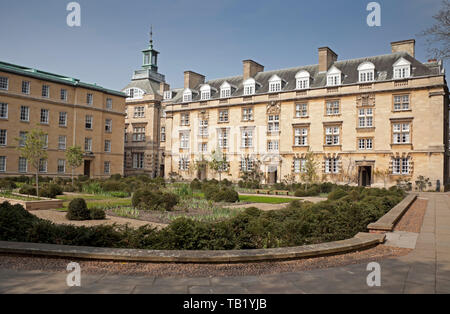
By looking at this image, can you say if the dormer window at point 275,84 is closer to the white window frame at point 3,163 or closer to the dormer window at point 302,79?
the dormer window at point 302,79

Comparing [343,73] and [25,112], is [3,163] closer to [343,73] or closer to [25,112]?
[25,112]

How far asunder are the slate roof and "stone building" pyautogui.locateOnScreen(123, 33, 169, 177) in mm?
7913

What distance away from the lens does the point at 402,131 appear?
35.2m

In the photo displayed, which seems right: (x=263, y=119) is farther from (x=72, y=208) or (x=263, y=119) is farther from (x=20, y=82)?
(x=72, y=208)

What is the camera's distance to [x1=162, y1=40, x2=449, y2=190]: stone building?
1352 inches

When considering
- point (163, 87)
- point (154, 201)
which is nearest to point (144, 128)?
point (163, 87)

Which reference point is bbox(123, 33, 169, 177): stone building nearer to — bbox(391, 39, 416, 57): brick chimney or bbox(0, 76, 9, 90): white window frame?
bbox(0, 76, 9, 90): white window frame

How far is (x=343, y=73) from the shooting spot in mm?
39656

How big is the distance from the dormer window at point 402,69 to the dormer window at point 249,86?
16.5m

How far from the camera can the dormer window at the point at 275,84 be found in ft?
142

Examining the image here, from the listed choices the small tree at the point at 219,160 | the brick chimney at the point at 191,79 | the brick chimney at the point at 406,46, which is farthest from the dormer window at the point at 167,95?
the brick chimney at the point at 406,46
